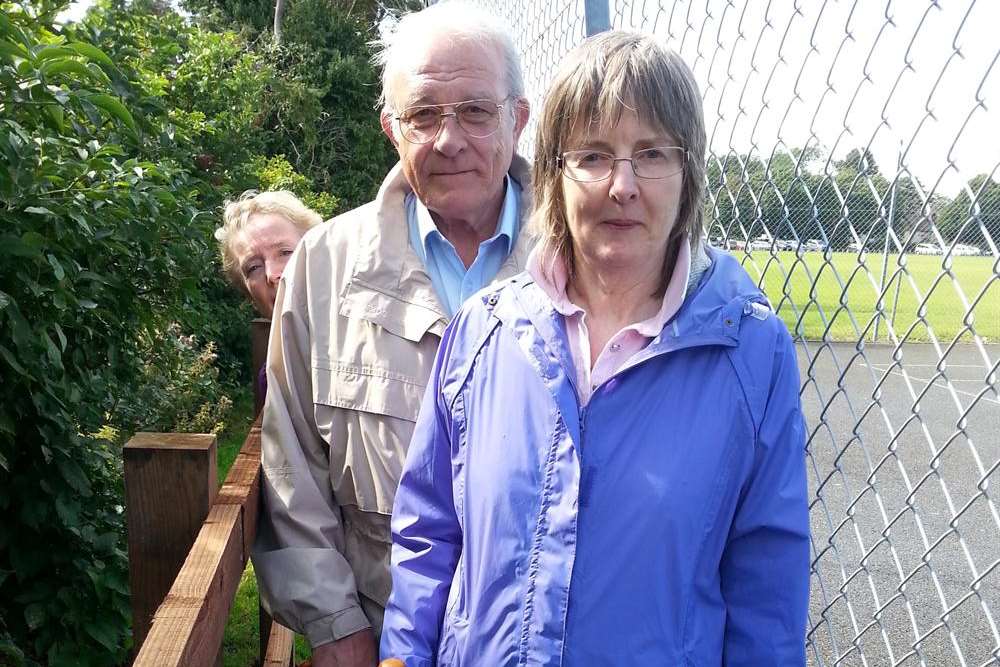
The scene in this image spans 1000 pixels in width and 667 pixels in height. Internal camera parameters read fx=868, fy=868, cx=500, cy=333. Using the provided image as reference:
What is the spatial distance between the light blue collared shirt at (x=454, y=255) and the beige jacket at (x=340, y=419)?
0.05 metres

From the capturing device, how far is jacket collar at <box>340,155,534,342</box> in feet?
5.99

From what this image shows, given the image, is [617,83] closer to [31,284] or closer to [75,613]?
[31,284]

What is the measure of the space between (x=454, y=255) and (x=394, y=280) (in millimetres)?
183

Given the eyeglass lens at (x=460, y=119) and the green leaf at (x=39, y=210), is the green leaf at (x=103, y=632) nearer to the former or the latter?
the green leaf at (x=39, y=210)

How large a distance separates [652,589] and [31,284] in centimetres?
146

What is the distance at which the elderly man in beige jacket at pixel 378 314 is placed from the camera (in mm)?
1782

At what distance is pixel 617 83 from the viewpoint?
1.32 meters

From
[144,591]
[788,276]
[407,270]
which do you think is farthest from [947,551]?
[144,591]

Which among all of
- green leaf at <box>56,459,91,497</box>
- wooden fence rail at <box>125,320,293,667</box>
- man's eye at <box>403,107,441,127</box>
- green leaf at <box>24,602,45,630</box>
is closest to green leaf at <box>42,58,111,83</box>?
man's eye at <box>403,107,441,127</box>

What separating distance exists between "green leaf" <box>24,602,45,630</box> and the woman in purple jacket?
→ 5.21 ft

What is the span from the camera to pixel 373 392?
1790mm

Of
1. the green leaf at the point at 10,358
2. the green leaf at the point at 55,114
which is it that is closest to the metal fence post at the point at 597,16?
the green leaf at the point at 55,114

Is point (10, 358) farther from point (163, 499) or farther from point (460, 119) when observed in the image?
point (460, 119)

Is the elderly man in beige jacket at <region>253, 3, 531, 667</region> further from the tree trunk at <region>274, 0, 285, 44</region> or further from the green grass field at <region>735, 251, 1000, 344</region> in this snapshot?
the tree trunk at <region>274, 0, 285, 44</region>
